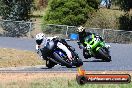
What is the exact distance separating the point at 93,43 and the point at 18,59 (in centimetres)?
587

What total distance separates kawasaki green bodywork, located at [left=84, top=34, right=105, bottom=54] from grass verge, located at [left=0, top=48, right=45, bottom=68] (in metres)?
3.73

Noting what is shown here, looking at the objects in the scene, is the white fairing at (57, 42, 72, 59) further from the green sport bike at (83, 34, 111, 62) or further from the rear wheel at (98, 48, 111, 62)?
the rear wheel at (98, 48, 111, 62)

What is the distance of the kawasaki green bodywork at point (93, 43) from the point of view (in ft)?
66.6

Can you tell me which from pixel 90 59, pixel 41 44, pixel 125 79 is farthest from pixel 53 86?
pixel 90 59

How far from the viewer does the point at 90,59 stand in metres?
24.3

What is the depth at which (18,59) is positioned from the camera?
83.3 feet

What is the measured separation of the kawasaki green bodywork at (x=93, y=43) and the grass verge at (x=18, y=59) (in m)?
3.73

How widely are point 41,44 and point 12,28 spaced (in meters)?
29.4

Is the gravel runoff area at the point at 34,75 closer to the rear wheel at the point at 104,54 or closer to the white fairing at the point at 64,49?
the white fairing at the point at 64,49

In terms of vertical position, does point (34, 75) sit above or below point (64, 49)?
below

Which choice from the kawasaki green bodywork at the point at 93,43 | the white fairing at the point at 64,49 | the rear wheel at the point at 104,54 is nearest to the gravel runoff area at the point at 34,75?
the kawasaki green bodywork at the point at 93,43

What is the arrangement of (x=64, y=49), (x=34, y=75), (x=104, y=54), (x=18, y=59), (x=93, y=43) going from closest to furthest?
1. (x=64, y=49)
2. (x=34, y=75)
3. (x=93, y=43)
4. (x=104, y=54)
5. (x=18, y=59)

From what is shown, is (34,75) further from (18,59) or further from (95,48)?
(18,59)

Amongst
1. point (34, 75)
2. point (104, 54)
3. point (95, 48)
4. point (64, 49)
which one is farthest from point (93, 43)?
point (64, 49)
